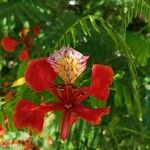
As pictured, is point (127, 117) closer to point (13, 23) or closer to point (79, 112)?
point (13, 23)

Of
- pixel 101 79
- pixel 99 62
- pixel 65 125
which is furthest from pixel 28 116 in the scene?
pixel 99 62

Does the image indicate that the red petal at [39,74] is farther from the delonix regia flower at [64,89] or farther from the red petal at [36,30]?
the red petal at [36,30]

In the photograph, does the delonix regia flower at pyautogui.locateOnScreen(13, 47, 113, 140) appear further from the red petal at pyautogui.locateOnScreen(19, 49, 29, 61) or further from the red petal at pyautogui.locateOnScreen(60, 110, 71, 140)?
the red petal at pyautogui.locateOnScreen(19, 49, 29, 61)

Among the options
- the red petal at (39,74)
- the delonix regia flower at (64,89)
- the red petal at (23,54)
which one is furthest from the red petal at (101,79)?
the red petal at (23,54)

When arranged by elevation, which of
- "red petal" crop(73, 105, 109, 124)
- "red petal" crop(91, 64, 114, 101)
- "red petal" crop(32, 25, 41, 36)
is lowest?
"red petal" crop(73, 105, 109, 124)

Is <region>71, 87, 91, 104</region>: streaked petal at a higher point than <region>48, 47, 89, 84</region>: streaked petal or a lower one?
lower

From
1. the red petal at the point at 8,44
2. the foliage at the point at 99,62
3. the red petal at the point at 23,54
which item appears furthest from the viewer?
the red petal at the point at 8,44

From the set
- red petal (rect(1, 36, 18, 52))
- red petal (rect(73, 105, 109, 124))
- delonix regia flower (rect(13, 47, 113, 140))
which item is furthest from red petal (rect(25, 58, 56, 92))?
red petal (rect(1, 36, 18, 52))
